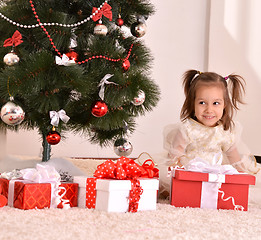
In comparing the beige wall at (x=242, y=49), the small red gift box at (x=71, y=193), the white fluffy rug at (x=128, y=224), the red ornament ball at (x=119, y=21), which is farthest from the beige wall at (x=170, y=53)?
the white fluffy rug at (x=128, y=224)

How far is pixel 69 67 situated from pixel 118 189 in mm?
425

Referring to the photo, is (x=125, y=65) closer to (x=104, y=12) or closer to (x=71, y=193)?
(x=104, y=12)

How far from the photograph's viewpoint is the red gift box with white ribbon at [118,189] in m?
1.10

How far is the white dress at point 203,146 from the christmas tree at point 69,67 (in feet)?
0.58

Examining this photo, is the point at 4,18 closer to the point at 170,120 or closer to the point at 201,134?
the point at 201,134

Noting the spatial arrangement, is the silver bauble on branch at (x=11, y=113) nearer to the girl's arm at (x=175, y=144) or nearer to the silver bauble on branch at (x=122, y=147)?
the silver bauble on branch at (x=122, y=147)

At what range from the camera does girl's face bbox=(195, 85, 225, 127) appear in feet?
5.27

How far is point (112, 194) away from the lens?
1093mm

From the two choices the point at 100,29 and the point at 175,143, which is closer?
the point at 100,29

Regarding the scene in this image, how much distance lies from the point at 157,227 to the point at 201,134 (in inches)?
28.0

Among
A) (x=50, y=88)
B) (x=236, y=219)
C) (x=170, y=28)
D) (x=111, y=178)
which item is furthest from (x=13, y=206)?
(x=170, y=28)

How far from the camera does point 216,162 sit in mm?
1562

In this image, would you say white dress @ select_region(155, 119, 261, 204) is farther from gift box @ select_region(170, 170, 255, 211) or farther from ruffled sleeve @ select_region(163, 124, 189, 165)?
gift box @ select_region(170, 170, 255, 211)

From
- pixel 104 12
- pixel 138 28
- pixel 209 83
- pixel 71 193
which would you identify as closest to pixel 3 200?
pixel 71 193
